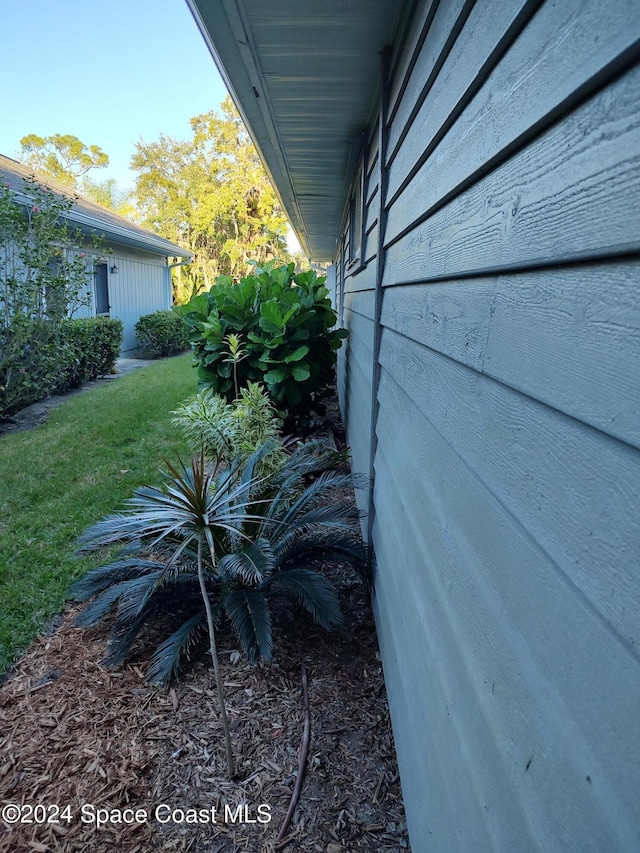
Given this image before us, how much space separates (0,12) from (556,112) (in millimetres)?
55102

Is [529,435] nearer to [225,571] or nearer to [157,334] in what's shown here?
[225,571]

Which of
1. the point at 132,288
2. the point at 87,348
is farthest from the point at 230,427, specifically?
the point at 132,288

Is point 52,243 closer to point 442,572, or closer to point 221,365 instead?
point 221,365

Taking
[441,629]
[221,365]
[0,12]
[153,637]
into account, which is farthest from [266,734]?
[0,12]

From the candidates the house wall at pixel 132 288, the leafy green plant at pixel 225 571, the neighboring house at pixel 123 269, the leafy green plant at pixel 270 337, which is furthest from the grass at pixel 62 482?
the house wall at pixel 132 288

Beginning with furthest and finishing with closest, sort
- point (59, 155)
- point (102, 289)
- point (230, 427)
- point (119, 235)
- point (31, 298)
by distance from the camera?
1. point (59, 155)
2. point (102, 289)
3. point (119, 235)
4. point (31, 298)
5. point (230, 427)

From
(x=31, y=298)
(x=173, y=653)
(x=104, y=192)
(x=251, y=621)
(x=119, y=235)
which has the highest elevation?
(x=104, y=192)

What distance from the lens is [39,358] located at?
7.54 meters

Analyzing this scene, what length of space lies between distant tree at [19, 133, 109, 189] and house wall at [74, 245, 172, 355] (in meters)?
26.3

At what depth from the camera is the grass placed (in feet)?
10.4

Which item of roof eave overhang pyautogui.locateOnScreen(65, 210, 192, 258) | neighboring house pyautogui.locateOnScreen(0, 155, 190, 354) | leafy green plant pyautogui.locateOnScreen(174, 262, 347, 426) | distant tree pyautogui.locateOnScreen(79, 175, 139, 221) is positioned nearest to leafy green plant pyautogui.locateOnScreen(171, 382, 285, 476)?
leafy green plant pyautogui.locateOnScreen(174, 262, 347, 426)

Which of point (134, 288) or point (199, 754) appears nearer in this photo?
point (199, 754)

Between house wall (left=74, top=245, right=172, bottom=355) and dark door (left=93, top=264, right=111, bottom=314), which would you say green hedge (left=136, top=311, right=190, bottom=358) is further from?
dark door (left=93, top=264, right=111, bottom=314)

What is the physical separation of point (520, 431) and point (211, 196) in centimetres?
3182
